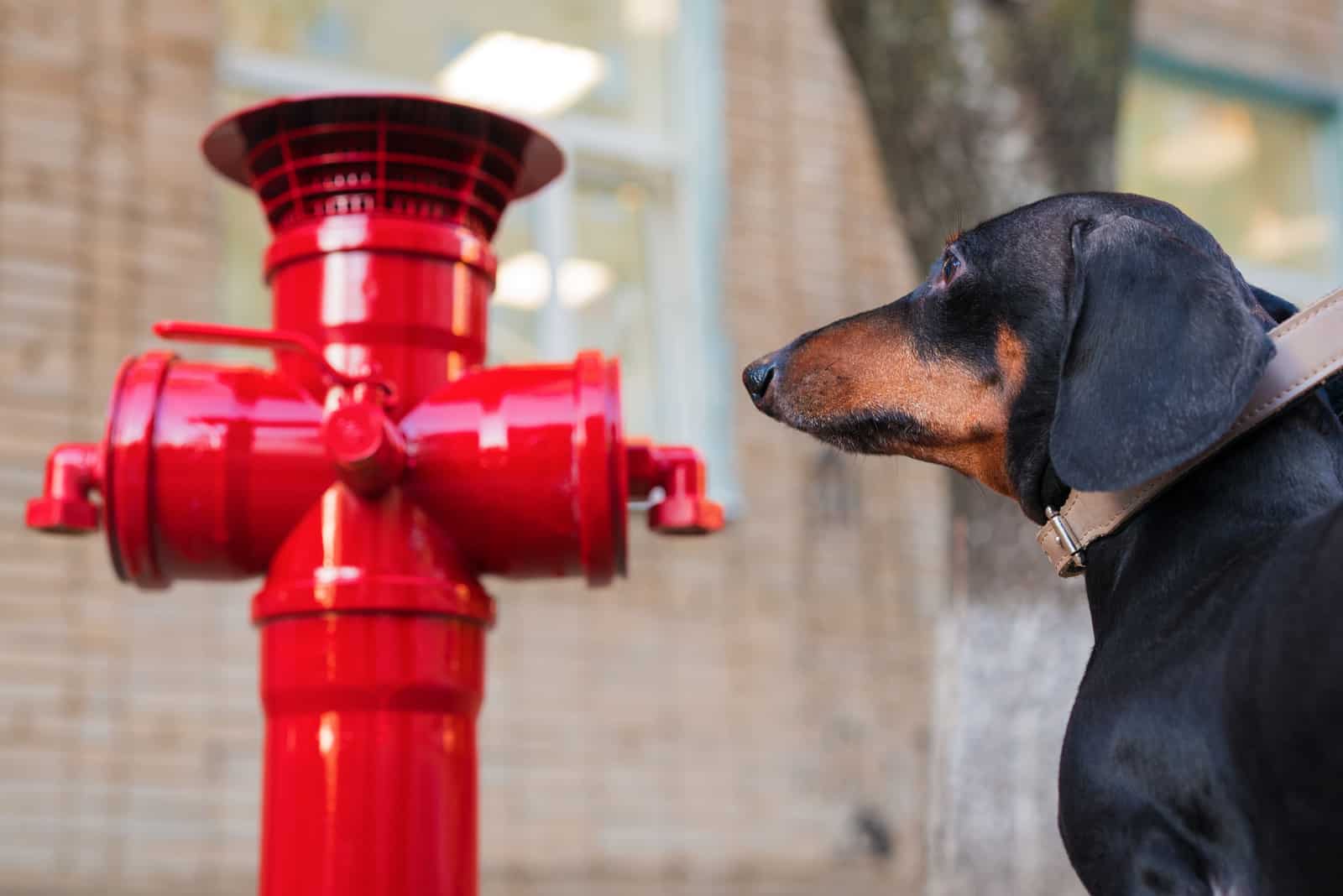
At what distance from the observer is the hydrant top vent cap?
1888 mm

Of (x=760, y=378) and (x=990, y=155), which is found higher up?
(x=990, y=155)

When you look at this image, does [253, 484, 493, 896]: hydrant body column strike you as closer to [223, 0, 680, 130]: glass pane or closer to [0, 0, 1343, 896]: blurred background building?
[0, 0, 1343, 896]: blurred background building

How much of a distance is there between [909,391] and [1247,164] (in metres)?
6.48

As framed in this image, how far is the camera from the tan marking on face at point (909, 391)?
1.92 metres

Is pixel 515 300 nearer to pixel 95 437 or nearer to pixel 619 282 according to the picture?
pixel 619 282

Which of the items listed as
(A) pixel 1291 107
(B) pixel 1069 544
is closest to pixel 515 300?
(B) pixel 1069 544

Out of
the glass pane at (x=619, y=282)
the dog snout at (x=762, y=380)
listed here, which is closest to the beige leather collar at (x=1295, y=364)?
the dog snout at (x=762, y=380)

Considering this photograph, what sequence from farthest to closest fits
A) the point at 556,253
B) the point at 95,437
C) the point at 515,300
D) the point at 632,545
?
the point at 556,253 → the point at 515,300 → the point at 632,545 → the point at 95,437

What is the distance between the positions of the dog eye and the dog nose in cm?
25

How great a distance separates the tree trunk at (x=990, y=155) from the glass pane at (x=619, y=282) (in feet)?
5.52

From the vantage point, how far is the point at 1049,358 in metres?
1.85

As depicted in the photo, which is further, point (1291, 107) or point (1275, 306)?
point (1291, 107)

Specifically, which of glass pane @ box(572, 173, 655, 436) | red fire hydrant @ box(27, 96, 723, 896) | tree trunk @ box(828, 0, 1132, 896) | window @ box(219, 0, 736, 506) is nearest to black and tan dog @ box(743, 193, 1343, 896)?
red fire hydrant @ box(27, 96, 723, 896)

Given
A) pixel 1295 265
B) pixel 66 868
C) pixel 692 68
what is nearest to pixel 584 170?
pixel 692 68
